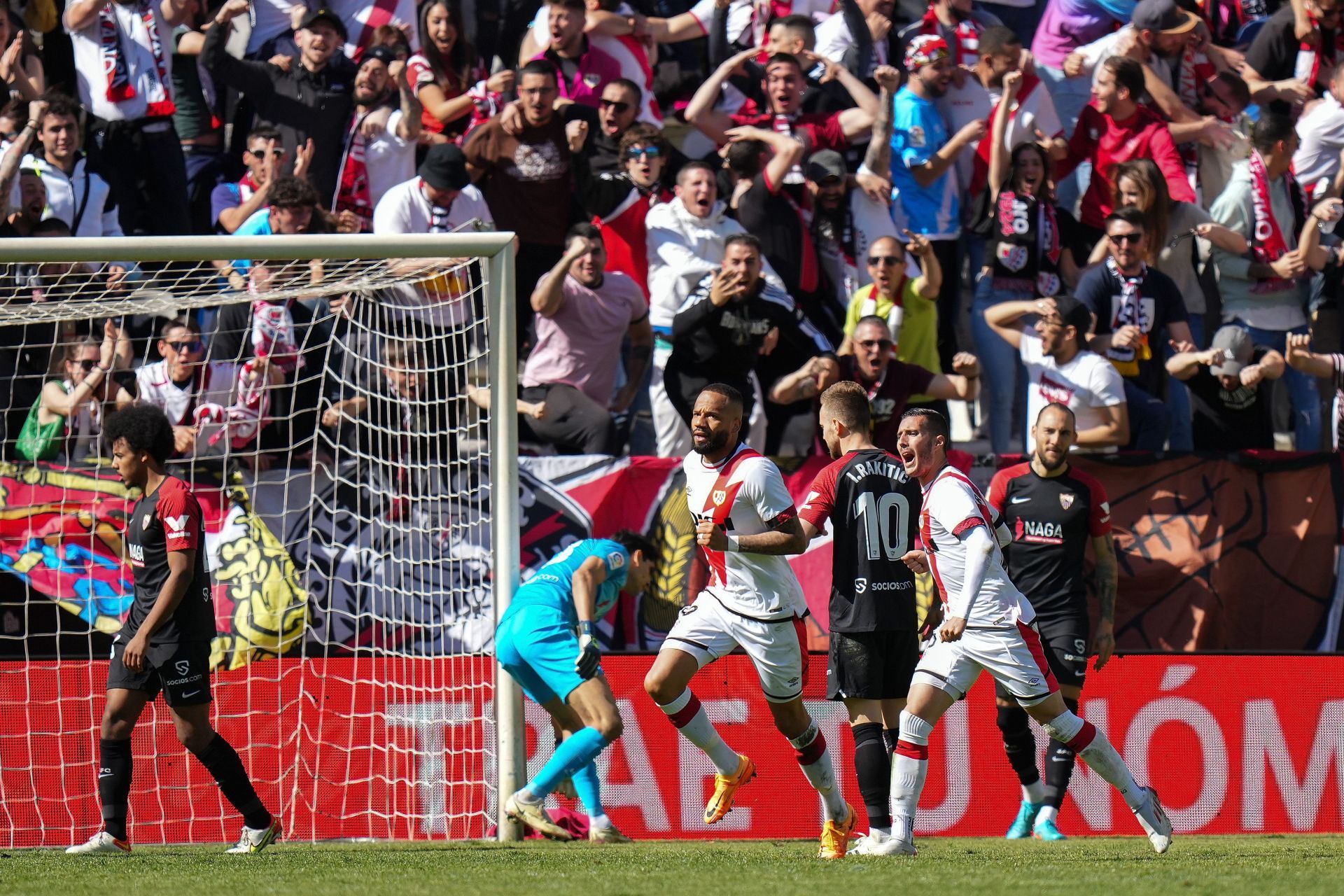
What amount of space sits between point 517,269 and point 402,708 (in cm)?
374

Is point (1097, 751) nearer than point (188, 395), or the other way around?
point (1097, 751)

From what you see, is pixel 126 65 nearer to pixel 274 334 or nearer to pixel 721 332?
pixel 274 334

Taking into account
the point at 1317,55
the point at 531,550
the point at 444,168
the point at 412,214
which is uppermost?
the point at 1317,55

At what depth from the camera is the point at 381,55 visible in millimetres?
11711

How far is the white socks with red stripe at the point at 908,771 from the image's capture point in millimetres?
6828

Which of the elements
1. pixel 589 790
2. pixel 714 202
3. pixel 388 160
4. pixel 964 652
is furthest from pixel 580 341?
pixel 964 652

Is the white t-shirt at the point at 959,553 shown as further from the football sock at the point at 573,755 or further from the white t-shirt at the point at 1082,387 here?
the white t-shirt at the point at 1082,387

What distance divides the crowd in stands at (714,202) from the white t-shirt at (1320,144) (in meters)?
0.02

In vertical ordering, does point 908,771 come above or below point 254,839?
above

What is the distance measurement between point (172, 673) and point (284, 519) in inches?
94.1

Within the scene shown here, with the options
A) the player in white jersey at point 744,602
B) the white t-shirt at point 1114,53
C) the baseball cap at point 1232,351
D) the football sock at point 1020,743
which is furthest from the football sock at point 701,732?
the white t-shirt at point 1114,53

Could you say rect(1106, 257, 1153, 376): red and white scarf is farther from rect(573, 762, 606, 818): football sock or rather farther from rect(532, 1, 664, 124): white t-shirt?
rect(573, 762, 606, 818): football sock

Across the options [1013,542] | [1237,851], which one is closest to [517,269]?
[1013,542]

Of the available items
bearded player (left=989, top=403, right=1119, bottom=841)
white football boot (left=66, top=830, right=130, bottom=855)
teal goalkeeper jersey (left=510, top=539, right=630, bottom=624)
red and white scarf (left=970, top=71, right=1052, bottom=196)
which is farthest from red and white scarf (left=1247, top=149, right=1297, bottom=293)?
white football boot (left=66, top=830, right=130, bottom=855)
